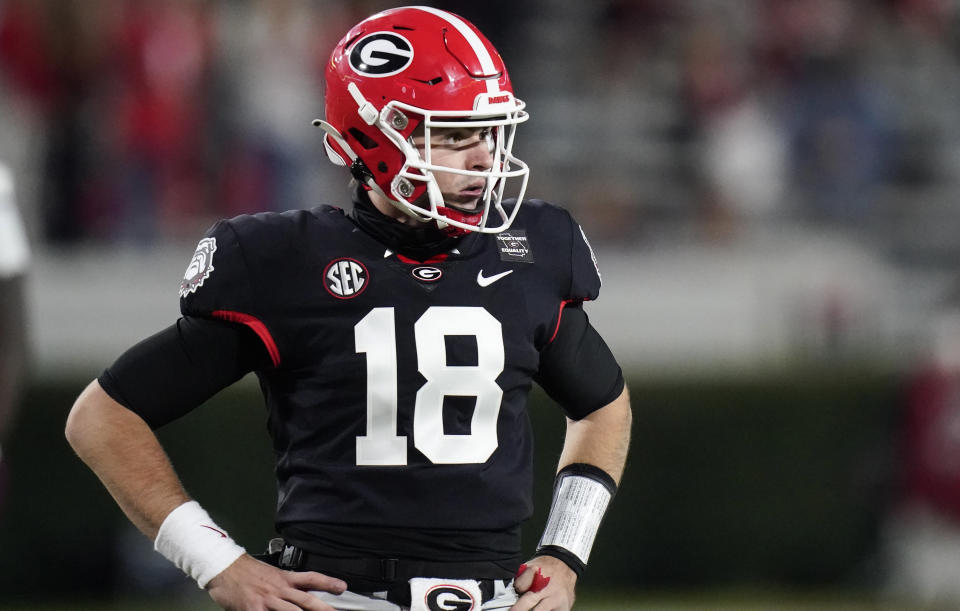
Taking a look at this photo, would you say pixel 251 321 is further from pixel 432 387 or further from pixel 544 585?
pixel 544 585

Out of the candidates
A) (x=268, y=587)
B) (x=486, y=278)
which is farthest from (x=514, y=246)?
(x=268, y=587)

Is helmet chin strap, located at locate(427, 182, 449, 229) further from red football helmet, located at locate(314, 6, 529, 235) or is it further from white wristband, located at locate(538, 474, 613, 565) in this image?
white wristband, located at locate(538, 474, 613, 565)

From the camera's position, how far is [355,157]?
327cm

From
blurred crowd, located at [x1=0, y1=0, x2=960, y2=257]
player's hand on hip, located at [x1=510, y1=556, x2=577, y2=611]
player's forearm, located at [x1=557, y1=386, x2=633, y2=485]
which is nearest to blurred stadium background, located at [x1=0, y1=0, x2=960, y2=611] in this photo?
blurred crowd, located at [x1=0, y1=0, x2=960, y2=257]

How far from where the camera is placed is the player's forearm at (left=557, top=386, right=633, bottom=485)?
3373 mm

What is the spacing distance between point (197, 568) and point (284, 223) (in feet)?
2.23

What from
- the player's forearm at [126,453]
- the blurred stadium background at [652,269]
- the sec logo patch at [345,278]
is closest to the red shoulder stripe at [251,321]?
the sec logo patch at [345,278]

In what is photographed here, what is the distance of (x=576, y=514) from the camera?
3287 mm

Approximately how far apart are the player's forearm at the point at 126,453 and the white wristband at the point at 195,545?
0.10 feet

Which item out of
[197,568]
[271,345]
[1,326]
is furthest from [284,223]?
[1,326]

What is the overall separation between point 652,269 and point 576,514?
5691mm

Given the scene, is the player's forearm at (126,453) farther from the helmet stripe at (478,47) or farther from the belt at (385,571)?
the helmet stripe at (478,47)

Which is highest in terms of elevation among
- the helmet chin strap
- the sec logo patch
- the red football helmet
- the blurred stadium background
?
the red football helmet

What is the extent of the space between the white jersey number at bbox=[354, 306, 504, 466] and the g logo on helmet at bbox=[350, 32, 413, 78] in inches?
19.9
